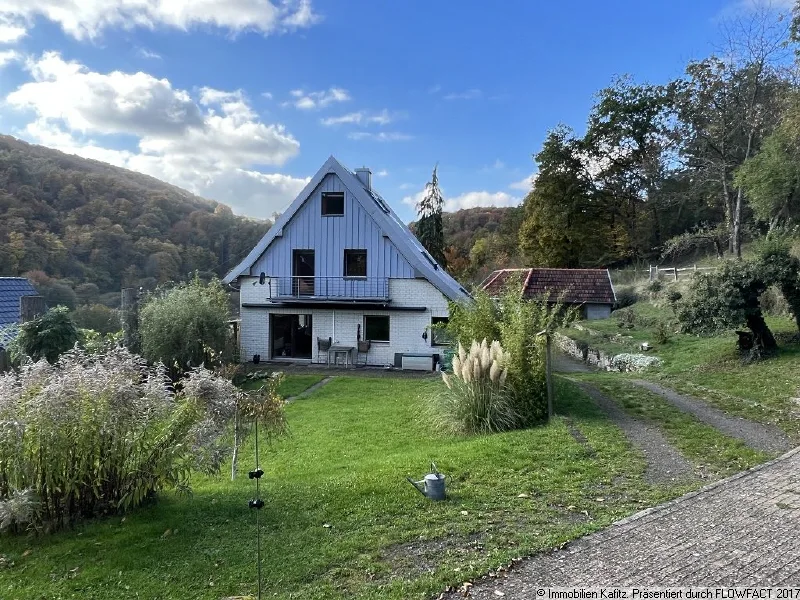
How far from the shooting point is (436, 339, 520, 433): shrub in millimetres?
8711

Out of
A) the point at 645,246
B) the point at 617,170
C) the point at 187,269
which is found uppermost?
the point at 617,170

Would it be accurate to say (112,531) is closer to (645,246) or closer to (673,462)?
(673,462)

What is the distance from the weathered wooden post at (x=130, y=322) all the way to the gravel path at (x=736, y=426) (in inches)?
521

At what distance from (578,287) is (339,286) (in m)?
15.7

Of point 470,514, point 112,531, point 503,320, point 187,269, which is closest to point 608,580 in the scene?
point 470,514

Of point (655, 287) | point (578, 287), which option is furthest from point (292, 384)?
point (655, 287)

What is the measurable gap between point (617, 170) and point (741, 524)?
4105 centimetres

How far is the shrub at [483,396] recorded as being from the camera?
871cm

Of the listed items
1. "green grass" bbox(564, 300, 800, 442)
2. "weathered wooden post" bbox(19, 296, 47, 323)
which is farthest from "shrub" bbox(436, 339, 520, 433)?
"weathered wooden post" bbox(19, 296, 47, 323)

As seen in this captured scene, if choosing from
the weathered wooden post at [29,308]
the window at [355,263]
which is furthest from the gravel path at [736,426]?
the weathered wooden post at [29,308]

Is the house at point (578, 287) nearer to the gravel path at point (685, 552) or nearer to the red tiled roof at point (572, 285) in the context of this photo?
the red tiled roof at point (572, 285)

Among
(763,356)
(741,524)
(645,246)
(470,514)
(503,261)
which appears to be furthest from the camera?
(503,261)

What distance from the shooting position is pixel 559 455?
22.2 feet

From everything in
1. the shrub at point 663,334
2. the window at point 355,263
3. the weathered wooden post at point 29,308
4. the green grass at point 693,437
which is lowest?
the green grass at point 693,437
